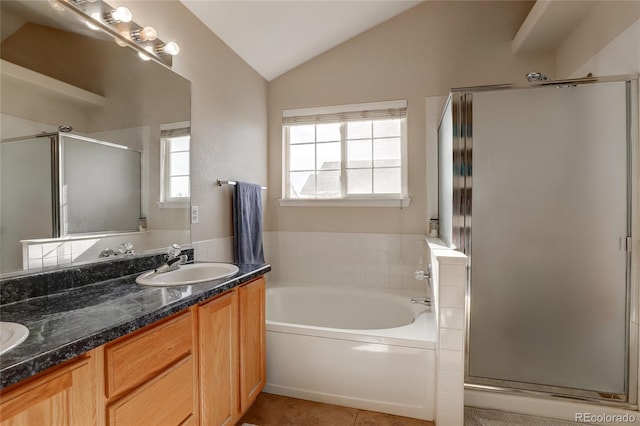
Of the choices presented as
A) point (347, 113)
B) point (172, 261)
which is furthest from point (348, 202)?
point (172, 261)

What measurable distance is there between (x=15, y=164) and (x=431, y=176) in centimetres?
261

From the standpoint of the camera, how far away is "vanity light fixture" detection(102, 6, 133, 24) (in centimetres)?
139

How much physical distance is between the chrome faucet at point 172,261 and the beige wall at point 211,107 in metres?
0.29

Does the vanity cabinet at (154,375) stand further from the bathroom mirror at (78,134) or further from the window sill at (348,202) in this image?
the window sill at (348,202)

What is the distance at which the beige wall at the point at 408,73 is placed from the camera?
101 inches

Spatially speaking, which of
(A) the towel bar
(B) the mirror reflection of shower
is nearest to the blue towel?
(A) the towel bar

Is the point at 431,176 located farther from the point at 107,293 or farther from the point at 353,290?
the point at 107,293

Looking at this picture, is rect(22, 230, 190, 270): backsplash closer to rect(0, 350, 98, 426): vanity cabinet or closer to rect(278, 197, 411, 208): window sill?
rect(0, 350, 98, 426): vanity cabinet

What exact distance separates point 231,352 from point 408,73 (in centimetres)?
260

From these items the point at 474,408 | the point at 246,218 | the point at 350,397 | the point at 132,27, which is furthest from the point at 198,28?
the point at 474,408

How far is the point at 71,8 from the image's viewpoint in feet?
4.30

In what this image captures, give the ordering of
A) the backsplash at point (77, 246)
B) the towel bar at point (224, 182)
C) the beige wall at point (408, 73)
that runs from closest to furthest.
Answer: the backsplash at point (77, 246) → the towel bar at point (224, 182) → the beige wall at point (408, 73)

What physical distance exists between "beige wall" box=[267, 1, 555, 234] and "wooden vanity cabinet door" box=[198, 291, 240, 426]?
5.30 ft

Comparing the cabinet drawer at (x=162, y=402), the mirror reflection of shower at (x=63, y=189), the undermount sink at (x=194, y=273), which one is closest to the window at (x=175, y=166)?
the mirror reflection of shower at (x=63, y=189)
